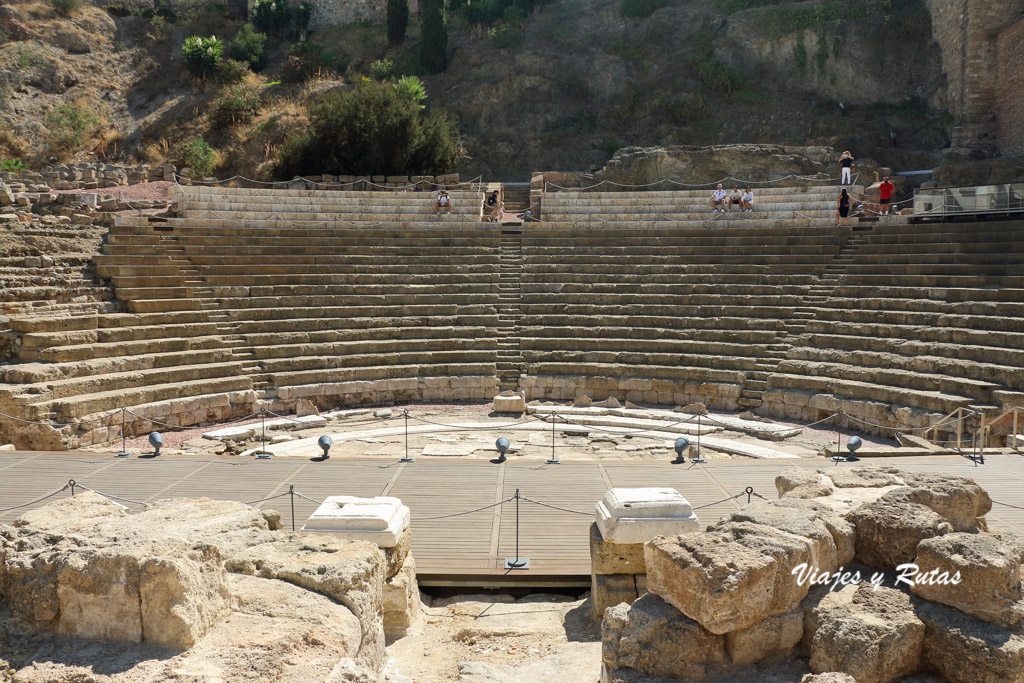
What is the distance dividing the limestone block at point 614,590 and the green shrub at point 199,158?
2489 centimetres

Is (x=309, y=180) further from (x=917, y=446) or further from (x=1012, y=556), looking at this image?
(x=1012, y=556)

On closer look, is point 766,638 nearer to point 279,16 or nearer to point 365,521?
point 365,521

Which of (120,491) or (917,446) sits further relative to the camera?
(917,446)

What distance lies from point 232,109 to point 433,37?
987 cm

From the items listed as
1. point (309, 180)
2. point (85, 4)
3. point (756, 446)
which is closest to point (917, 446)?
point (756, 446)

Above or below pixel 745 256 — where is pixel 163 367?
below

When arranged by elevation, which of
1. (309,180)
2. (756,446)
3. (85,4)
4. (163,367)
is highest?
(85,4)

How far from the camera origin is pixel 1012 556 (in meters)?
4.17

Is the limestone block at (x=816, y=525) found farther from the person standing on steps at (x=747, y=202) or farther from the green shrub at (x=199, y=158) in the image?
the green shrub at (x=199, y=158)

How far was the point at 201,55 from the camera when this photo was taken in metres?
33.2

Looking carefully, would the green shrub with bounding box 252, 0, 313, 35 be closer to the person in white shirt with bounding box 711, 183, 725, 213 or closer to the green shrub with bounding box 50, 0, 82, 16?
the green shrub with bounding box 50, 0, 82, 16

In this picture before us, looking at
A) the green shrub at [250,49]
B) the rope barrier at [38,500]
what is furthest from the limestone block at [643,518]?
the green shrub at [250,49]

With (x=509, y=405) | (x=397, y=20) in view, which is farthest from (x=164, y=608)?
(x=397, y=20)

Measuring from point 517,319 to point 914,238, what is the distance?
27.4ft
